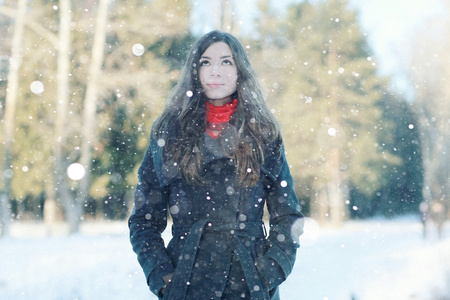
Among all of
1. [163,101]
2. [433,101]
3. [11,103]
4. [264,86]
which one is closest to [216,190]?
[264,86]

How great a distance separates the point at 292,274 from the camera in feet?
29.1

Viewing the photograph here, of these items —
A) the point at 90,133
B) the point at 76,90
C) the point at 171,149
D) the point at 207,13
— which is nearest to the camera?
the point at 171,149

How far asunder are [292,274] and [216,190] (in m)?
6.91

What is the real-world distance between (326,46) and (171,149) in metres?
21.6

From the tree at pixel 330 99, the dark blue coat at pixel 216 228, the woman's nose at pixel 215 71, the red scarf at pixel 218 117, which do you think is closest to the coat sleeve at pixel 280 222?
the dark blue coat at pixel 216 228

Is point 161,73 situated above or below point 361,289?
above

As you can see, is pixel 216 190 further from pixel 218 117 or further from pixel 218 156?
pixel 218 117

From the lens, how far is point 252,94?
8.14ft

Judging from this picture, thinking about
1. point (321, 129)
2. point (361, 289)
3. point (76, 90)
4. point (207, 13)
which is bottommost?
Result: point (361, 289)

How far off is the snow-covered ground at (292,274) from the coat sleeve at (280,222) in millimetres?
2687

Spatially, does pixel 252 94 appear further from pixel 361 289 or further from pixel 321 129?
pixel 321 129

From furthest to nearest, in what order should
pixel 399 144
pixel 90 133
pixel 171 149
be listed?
pixel 399 144 < pixel 90 133 < pixel 171 149

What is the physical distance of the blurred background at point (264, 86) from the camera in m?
14.4

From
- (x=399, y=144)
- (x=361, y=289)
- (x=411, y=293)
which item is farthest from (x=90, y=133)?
(x=399, y=144)
